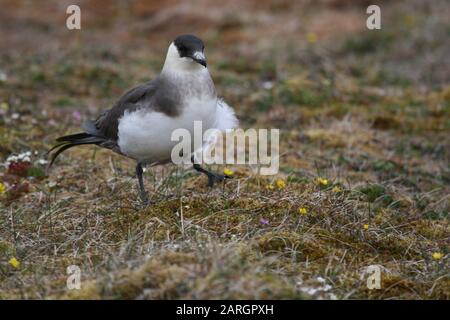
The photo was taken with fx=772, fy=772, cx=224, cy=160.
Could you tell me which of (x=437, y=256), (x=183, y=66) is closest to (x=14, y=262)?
(x=183, y=66)

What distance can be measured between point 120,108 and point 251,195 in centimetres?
104

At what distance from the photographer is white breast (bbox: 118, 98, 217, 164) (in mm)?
4633

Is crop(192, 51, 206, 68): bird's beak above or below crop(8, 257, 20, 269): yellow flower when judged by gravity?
above

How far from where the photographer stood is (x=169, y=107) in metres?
4.62

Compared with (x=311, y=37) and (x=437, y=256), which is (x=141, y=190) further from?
(x=311, y=37)

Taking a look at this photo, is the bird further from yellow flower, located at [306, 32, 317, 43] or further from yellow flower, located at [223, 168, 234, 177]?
yellow flower, located at [306, 32, 317, 43]

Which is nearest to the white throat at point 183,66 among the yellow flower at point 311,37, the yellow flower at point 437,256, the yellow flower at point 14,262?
the yellow flower at point 14,262

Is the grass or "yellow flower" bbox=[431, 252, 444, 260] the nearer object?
the grass

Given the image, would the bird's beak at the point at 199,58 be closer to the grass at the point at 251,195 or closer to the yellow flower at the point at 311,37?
the grass at the point at 251,195

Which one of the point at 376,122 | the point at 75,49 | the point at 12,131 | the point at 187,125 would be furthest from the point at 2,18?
the point at 187,125

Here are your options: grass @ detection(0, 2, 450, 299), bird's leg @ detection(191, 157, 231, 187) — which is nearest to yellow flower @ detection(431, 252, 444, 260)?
grass @ detection(0, 2, 450, 299)

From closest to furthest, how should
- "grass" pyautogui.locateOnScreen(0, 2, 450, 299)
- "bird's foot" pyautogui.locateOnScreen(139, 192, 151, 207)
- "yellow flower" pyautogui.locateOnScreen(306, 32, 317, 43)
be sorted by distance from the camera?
"grass" pyautogui.locateOnScreen(0, 2, 450, 299) < "bird's foot" pyautogui.locateOnScreen(139, 192, 151, 207) < "yellow flower" pyautogui.locateOnScreen(306, 32, 317, 43)

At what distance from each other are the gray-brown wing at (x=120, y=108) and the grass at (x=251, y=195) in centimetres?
42

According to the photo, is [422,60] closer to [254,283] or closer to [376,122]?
[376,122]
